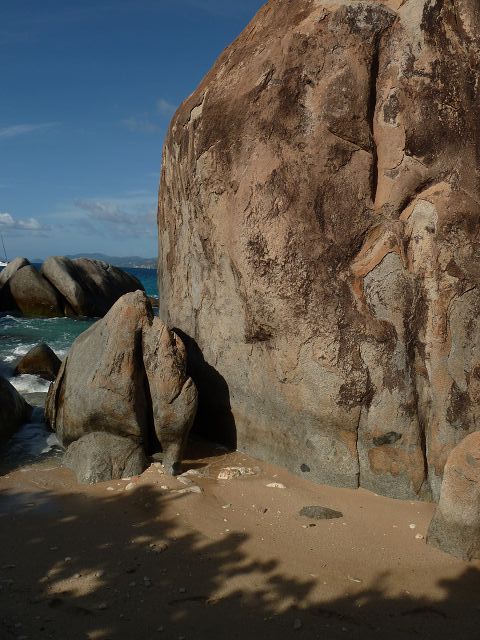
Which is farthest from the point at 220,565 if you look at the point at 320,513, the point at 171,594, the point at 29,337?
the point at 29,337

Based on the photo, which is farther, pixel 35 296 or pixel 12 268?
pixel 12 268

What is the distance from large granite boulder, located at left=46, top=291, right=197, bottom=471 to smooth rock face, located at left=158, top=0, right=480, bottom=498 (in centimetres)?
92

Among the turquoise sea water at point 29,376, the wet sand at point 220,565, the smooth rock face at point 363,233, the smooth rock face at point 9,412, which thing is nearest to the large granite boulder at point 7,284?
the turquoise sea water at point 29,376

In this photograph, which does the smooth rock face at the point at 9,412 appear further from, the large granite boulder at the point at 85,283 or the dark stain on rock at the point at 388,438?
Result: the large granite boulder at the point at 85,283

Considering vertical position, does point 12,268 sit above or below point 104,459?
above

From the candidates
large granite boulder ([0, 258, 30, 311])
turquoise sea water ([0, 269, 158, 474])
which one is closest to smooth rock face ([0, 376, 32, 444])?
turquoise sea water ([0, 269, 158, 474])

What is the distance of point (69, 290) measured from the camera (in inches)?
1053

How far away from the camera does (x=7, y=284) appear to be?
28422 millimetres

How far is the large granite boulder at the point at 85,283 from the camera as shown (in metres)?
26.7

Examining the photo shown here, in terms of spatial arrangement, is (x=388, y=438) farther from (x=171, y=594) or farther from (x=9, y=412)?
(x=9, y=412)

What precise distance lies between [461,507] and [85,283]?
980 inches

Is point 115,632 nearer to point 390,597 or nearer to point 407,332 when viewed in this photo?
point 390,597

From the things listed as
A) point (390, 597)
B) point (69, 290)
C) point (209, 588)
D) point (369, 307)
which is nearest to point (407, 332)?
point (369, 307)

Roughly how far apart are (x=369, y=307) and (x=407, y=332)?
1.43 ft
